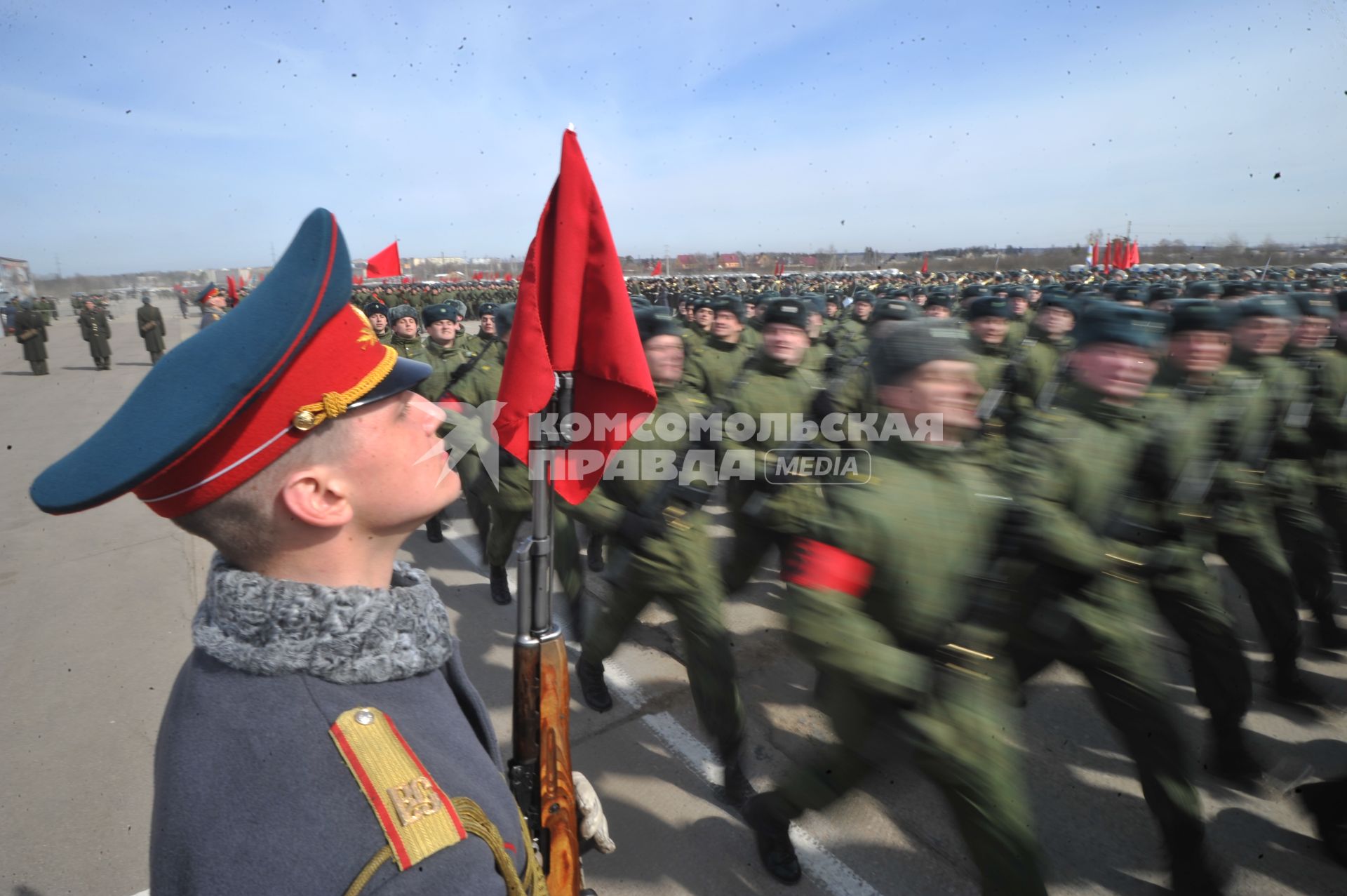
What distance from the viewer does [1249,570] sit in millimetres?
3508

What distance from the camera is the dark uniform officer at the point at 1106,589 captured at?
2.38 meters

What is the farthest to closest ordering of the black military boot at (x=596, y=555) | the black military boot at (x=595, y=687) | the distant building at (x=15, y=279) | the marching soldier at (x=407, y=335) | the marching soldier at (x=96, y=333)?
1. the distant building at (x=15, y=279)
2. the marching soldier at (x=96, y=333)
3. the marching soldier at (x=407, y=335)
4. the black military boot at (x=596, y=555)
5. the black military boot at (x=595, y=687)

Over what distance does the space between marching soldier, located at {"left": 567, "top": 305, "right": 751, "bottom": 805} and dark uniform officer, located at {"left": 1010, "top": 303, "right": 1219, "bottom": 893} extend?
4.17ft

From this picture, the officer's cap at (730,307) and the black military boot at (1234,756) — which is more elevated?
the officer's cap at (730,307)

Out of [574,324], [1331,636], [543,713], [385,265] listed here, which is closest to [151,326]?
[385,265]

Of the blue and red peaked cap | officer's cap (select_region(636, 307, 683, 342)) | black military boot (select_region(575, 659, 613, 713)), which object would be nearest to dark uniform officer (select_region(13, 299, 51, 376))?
officer's cap (select_region(636, 307, 683, 342))

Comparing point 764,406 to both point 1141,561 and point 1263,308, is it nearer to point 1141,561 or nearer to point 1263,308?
point 1141,561

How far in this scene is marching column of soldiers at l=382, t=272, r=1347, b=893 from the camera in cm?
201

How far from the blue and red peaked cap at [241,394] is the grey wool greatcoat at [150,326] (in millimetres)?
21535

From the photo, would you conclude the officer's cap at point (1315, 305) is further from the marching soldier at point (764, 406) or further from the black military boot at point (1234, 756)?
the marching soldier at point (764, 406)

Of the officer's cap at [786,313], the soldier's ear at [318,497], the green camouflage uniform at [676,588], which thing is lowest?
the green camouflage uniform at [676,588]

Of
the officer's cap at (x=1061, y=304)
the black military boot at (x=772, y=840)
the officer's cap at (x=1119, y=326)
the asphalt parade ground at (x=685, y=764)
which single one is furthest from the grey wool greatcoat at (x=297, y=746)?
the officer's cap at (x=1061, y=304)

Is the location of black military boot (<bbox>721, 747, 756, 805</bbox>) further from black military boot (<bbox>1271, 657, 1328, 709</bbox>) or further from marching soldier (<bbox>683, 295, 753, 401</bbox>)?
marching soldier (<bbox>683, 295, 753, 401</bbox>)

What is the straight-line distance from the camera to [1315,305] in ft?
17.0
